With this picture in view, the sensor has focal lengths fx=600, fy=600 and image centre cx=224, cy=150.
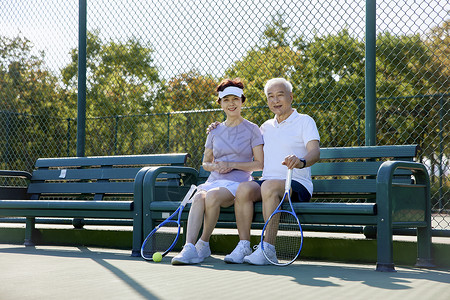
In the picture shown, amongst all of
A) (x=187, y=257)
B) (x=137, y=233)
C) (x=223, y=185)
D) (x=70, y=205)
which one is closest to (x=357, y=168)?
(x=223, y=185)

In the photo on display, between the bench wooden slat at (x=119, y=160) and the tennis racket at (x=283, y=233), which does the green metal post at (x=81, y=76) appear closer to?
the bench wooden slat at (x=119, y=160)

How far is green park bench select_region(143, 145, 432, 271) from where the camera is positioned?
339cm

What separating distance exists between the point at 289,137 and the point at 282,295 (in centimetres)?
158

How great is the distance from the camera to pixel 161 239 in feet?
13.6

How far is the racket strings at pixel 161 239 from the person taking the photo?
4059 mm

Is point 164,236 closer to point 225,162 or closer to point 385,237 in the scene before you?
point 225,162

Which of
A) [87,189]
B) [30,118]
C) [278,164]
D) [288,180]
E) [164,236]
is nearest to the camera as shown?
[288,180]

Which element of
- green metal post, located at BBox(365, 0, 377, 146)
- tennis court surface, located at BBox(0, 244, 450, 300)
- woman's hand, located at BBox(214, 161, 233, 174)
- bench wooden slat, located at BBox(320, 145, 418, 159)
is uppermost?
green metal post, located at BBox(365, 0, 377, 146)

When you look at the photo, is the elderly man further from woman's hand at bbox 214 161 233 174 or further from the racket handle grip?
woman's hand at bbox 214 161 233 174

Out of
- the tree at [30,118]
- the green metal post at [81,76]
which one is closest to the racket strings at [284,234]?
the green metal post at [81,76]

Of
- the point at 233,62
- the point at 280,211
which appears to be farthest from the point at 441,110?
the point at 280,211

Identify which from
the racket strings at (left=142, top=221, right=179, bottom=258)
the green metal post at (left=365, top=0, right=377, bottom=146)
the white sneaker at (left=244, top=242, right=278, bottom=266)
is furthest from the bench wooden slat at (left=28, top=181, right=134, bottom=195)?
the green metal post at (left=365, top=0, right=377, bottom=146)

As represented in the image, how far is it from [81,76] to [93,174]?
104 cm

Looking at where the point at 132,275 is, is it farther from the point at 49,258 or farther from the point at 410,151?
the point at 410,151
